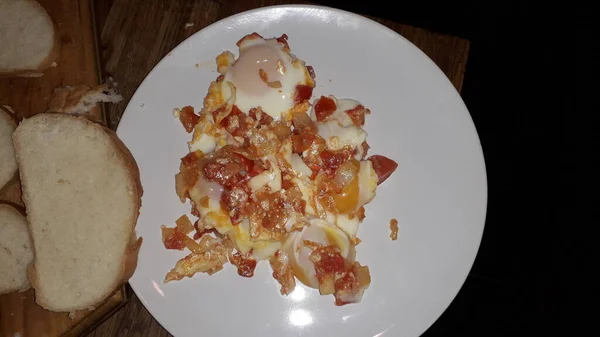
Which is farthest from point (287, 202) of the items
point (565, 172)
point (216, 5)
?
point (565, 172)

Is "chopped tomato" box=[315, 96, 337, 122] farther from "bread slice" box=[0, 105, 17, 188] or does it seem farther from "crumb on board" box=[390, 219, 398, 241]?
"bread slice" box=[0, 105, 17, 188]

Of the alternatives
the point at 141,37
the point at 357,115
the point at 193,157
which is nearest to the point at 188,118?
the point at 193,157

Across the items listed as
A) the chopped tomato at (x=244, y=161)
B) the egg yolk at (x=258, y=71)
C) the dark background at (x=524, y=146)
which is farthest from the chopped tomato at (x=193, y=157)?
the dark background at (x=524, y=146)

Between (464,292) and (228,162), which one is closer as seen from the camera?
(228,162)

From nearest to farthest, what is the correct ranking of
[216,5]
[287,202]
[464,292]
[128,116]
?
[287,202]
[128,116]
[216,5]
[464,292]

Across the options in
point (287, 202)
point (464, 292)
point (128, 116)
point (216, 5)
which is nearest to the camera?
point (287, 202)

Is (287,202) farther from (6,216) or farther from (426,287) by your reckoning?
(6,216)

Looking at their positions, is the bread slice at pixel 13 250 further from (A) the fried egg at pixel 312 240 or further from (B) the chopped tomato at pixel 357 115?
(B) the chopped tomato at pixel 357 115

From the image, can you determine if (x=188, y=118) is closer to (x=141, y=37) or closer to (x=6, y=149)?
(x=141, y=37)
